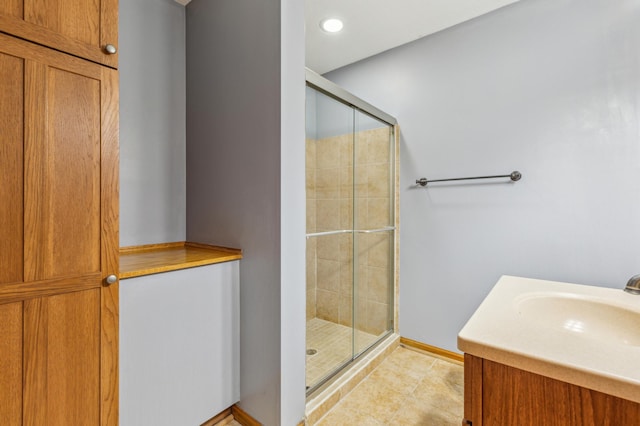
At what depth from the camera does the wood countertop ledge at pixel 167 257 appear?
47.6 inches

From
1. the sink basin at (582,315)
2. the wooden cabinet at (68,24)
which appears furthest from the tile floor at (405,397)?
the wooden cabinet at (68,24)

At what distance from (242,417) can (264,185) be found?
1178 mm

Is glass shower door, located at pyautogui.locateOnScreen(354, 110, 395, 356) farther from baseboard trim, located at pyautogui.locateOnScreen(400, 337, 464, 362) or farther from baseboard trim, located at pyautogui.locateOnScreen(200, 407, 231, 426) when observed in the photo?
baseboard trim, located at pyautogui.locateOnScreen(200, 407, 231, 426)

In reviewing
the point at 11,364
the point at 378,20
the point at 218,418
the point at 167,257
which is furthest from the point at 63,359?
the point at 378,20

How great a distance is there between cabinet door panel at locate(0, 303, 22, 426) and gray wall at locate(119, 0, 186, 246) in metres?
0.82

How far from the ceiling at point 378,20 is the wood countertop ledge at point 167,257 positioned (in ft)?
5.25

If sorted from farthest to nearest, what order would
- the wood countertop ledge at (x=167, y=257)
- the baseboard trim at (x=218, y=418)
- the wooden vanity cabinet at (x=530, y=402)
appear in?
the baseboard trim at (x=218, y=418), the wood countertop ledge at (x=167, y=257), the wooden vanity cabinet at (x=530, y=402)

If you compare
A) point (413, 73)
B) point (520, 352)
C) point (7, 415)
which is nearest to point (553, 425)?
point (520, 352)

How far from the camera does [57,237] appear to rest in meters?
0.94

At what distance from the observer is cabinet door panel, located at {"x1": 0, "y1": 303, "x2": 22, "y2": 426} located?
851 mm

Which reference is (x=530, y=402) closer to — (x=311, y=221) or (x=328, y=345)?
(x=311, y=221)

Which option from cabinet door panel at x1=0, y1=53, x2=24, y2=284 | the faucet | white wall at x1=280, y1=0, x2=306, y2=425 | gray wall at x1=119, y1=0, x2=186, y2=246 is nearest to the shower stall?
white wall at x1=280, y1=0, x2=306, y2=425

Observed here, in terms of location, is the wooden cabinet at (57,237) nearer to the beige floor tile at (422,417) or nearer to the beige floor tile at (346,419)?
the beige floor tile at (346,419)

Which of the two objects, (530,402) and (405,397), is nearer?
(530,402)
